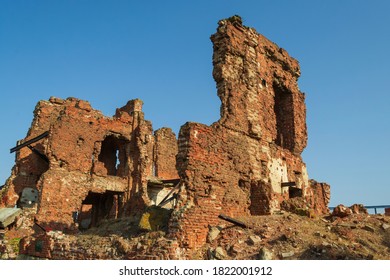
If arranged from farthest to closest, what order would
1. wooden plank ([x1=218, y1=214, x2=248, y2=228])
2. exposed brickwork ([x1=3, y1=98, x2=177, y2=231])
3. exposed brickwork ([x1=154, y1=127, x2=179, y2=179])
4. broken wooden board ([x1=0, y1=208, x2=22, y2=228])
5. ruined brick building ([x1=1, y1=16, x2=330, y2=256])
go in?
1. exposed brickwork ([x1=154, y1=127, x2=179, y2=179])
2. exposed brickwork ([x1=3, y1=98, x2=177, y2=231])
3. broken wooden board ([x1=0, y1=208, x2=22, y2=228])
4. ruined brick building ([x1=1, y1=16, x2=330, y2=256])
5. wooden plank ([x1=218, y1=214, x2=248, y2=228])

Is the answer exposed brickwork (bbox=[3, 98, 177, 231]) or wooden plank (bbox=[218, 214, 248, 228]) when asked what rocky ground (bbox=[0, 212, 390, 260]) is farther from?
exposed brickwork (bbox=[3, 98, 177, 231])

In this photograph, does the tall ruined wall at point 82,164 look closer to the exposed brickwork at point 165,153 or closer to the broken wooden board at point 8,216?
the exposed brickwork at point 165,153

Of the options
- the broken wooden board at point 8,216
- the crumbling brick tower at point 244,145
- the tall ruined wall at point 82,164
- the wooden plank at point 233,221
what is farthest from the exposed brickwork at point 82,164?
the wooden plank at point 233,221

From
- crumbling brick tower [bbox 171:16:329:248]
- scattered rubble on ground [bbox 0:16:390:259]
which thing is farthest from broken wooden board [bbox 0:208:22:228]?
crumbling brick tower [bbox 171:16:329:248]

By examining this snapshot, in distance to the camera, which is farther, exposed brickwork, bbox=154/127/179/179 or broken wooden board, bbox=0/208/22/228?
exposed brickwork, bbox=154/127/179/179

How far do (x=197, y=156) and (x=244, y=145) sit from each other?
6.08 ft

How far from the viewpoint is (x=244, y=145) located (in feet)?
29.0

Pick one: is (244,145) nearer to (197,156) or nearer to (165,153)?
(197,156)

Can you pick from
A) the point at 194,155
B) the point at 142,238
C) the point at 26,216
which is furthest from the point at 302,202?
the point at 26,216

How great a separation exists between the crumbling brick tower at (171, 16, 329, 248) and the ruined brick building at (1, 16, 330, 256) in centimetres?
3

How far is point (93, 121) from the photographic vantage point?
16.5 m

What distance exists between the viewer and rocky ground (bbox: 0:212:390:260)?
578 centimetres

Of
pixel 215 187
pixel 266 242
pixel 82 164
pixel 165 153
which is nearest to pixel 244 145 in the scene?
pixel 215 187

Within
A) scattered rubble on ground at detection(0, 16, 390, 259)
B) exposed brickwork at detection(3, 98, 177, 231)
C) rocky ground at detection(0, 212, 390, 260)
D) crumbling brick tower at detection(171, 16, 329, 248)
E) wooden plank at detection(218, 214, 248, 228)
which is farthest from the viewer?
exposed brickwork at detection(3, 98, 177, 231)
